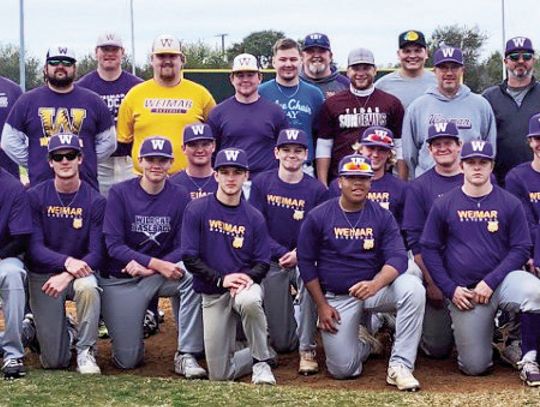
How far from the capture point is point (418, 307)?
6.82m

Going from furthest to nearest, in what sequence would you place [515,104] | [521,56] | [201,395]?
1. [515,104]
2. [521,56]
3. [201,395]

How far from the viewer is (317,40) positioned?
868 cm

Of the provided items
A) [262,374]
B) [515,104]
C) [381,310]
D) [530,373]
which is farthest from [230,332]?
[515,104]

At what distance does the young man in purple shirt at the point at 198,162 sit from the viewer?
→ 24.9 feet

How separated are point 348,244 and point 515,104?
2.23m

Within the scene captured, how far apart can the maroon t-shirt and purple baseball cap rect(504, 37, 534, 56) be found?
1.01 metres

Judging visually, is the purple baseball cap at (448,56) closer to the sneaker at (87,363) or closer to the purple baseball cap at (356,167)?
the purple baseball cap at (356,167)

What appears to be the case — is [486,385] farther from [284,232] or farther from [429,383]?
[284,232]

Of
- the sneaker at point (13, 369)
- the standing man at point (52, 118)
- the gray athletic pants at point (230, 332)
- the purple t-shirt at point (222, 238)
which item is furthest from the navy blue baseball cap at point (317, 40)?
the sneaker at point (13, 369)

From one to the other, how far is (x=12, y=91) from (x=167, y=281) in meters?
2.46

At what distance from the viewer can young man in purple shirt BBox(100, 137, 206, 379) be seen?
7.21m

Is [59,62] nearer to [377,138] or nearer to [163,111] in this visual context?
[163,111]

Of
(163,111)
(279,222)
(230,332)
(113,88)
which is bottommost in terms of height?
(230,332)

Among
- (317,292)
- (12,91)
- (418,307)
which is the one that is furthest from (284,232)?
(12,91)
